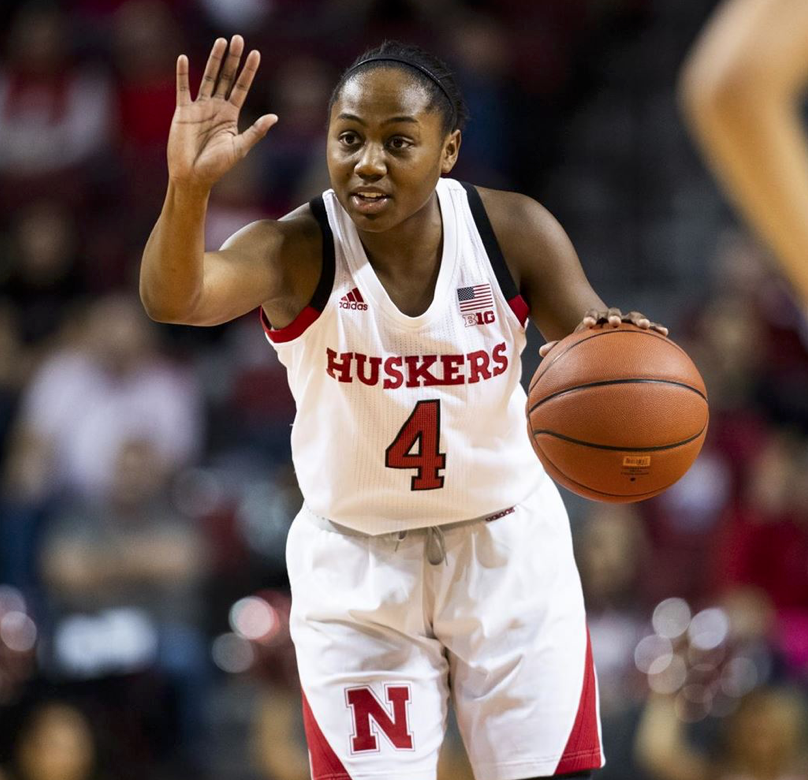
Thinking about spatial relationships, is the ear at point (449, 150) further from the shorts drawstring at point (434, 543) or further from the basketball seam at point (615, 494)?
the shorts drawstring at point (434, 543)

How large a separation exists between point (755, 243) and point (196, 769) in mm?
4875

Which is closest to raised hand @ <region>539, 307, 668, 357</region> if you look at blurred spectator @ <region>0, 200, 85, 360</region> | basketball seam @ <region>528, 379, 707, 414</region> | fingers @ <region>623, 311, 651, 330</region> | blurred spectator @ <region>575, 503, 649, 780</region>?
fingers @ <region>623, 311, 651, 330</region>

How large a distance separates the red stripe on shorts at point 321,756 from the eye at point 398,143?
1.54m

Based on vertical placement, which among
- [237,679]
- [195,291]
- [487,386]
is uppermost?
[195,291]

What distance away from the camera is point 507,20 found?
11.7 meters

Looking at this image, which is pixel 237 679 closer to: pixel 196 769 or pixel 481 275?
pixel 196 769

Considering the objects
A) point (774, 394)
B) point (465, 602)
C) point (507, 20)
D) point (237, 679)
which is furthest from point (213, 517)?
point (507, 20)

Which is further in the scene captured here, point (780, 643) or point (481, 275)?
point (780, 643)

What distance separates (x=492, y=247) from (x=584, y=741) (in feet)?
4.45

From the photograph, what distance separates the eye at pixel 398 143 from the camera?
3.55 meters

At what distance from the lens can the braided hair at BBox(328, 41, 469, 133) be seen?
11.8 ft

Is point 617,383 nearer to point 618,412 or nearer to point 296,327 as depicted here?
point 618,412

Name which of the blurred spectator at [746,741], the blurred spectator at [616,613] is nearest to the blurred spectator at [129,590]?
the blurred spectator at [616,613]

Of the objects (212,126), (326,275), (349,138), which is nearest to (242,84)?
(212,126)
